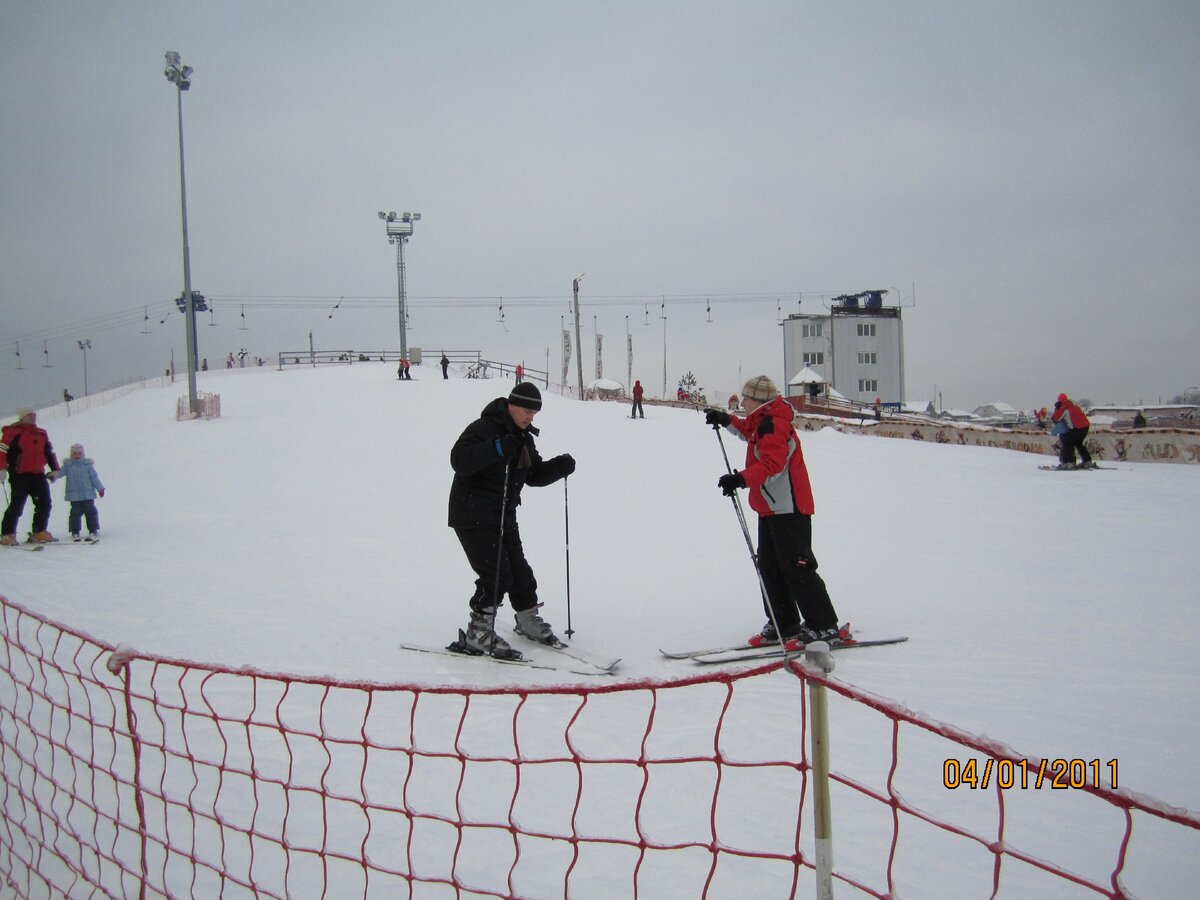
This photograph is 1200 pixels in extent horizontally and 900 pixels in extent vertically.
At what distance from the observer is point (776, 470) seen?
15.7 ft

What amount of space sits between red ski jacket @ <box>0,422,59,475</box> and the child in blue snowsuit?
17.6 inches

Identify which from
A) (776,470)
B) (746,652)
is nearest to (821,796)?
(776,470)

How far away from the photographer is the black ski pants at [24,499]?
9641mm

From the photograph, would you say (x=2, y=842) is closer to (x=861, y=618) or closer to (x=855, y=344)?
(x=861, y=618)

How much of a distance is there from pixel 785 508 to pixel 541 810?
261 cm

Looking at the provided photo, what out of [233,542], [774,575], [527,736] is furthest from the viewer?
[233,542]

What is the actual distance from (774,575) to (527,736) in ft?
7.21

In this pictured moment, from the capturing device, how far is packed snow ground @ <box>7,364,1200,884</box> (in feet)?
14.2

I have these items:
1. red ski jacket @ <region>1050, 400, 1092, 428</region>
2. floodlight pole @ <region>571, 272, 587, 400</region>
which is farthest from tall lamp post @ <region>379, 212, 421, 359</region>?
red ski jacket @ <region>1050, 400, 1092, 428</region>

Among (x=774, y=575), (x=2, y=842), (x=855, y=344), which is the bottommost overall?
(x=2, y=842)

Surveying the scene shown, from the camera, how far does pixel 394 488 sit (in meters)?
13.7

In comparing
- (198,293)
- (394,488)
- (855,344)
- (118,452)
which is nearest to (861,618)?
(394,488)

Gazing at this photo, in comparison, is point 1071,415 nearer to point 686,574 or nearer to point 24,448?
point 686,574

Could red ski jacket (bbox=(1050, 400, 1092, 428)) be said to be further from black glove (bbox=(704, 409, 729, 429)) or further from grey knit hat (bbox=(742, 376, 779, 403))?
black glove (bbox=(704, 409, 729, 429))
